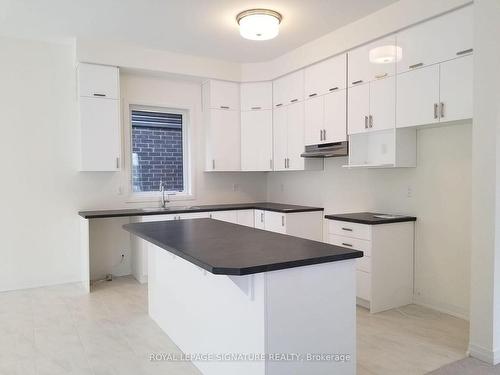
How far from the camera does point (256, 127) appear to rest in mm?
5363

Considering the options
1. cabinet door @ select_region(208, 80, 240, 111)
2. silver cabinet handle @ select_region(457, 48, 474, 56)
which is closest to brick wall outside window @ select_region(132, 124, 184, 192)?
cabinet door @ select_region(208, 80, 240, 111)

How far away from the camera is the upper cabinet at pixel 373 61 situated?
141 inches

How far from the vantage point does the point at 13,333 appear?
308 cm

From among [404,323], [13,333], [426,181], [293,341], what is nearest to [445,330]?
[404,323]

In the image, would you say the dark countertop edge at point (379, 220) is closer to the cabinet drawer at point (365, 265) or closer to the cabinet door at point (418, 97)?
the cabinet drawer at point (365, 265)

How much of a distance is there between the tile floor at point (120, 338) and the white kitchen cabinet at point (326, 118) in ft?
6.40

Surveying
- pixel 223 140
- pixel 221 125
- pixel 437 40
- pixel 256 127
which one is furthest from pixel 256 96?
pixel 437 40

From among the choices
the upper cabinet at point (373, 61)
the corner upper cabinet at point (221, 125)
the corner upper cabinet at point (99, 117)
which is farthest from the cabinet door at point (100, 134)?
the upper cabinet at point (373, 61)

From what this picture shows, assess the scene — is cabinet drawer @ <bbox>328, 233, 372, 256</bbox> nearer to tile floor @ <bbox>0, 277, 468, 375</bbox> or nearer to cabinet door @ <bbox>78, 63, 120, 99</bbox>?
tile floor @ <bbox>0, 277, 468, 375</bbox>

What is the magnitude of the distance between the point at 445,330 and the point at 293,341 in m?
1.97

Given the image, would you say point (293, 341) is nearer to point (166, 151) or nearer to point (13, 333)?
point (13, 333)

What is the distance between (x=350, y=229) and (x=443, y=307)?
1114 mm

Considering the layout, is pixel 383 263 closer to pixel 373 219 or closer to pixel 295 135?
pixel 373 219

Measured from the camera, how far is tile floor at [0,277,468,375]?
2.53 metres
